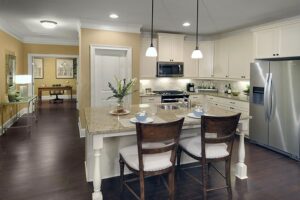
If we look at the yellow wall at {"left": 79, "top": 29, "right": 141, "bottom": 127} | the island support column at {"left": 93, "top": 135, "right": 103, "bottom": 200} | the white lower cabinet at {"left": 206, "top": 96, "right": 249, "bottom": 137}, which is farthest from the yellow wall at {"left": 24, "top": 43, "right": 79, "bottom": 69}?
the island support column at {"left": 93, "top": 135, "right": 103, "bottom": 200}

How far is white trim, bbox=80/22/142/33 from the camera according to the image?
4852mm

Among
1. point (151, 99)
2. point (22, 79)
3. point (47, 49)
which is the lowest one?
point (151, 99)

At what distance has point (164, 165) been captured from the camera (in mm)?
2238

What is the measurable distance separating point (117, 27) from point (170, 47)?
1.54m

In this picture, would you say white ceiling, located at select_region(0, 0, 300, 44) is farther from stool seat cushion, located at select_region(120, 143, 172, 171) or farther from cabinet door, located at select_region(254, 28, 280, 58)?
stool seat cushion, located at select_region(120, 143, 172, 171)

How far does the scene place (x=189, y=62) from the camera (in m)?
6.26

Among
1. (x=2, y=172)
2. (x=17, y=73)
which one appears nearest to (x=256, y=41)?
(x=2, y=172)

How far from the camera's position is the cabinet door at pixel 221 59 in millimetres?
5780

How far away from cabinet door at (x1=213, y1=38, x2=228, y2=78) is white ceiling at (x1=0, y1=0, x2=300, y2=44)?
44 cm

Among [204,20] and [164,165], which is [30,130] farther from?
[204,20]

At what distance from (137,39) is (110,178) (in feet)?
11.3

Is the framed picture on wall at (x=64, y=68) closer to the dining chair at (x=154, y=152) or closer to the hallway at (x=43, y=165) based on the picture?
the hallway at (x=43, y=165)

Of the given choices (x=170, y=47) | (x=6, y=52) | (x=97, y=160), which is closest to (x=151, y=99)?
(x=170, y=47)

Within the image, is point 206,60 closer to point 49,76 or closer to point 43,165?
point 43,165
